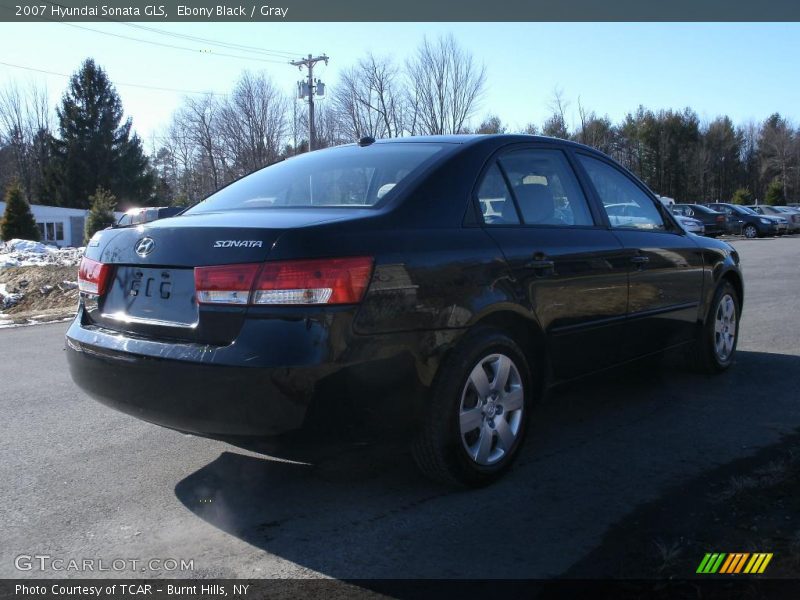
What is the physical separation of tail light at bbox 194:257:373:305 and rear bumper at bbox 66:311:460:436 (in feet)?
0.29

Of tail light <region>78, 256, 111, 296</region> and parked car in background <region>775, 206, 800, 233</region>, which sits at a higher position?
parked car in background <region>775, 206, 800, 233</region>

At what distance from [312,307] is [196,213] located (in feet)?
4.49

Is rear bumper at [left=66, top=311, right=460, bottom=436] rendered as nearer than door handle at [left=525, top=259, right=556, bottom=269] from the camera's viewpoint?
Yes

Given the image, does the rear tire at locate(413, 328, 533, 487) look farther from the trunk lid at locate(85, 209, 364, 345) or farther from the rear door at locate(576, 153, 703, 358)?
the rear door at locate(576, 153, 703, 358)

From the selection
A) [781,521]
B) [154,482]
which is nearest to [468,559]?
[781,521]

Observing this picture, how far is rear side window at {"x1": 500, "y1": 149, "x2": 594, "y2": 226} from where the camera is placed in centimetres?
392

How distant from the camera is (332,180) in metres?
3.82

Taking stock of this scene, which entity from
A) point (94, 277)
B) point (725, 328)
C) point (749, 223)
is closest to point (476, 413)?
point (94, 277)

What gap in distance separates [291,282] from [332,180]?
1.16m

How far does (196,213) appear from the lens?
3844 millimetres

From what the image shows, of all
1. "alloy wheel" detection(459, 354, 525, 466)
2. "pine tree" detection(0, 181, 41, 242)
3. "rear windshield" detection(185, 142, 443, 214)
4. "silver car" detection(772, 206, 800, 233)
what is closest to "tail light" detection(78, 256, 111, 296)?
"rear windshield" detection(185, 142, 443, 214)

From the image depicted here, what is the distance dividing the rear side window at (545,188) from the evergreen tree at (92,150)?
59289 mm

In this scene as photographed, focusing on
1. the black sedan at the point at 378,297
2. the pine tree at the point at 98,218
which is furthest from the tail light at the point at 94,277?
the pine tree at the point at 98,218

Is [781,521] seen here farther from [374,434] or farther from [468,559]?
[374,434]
